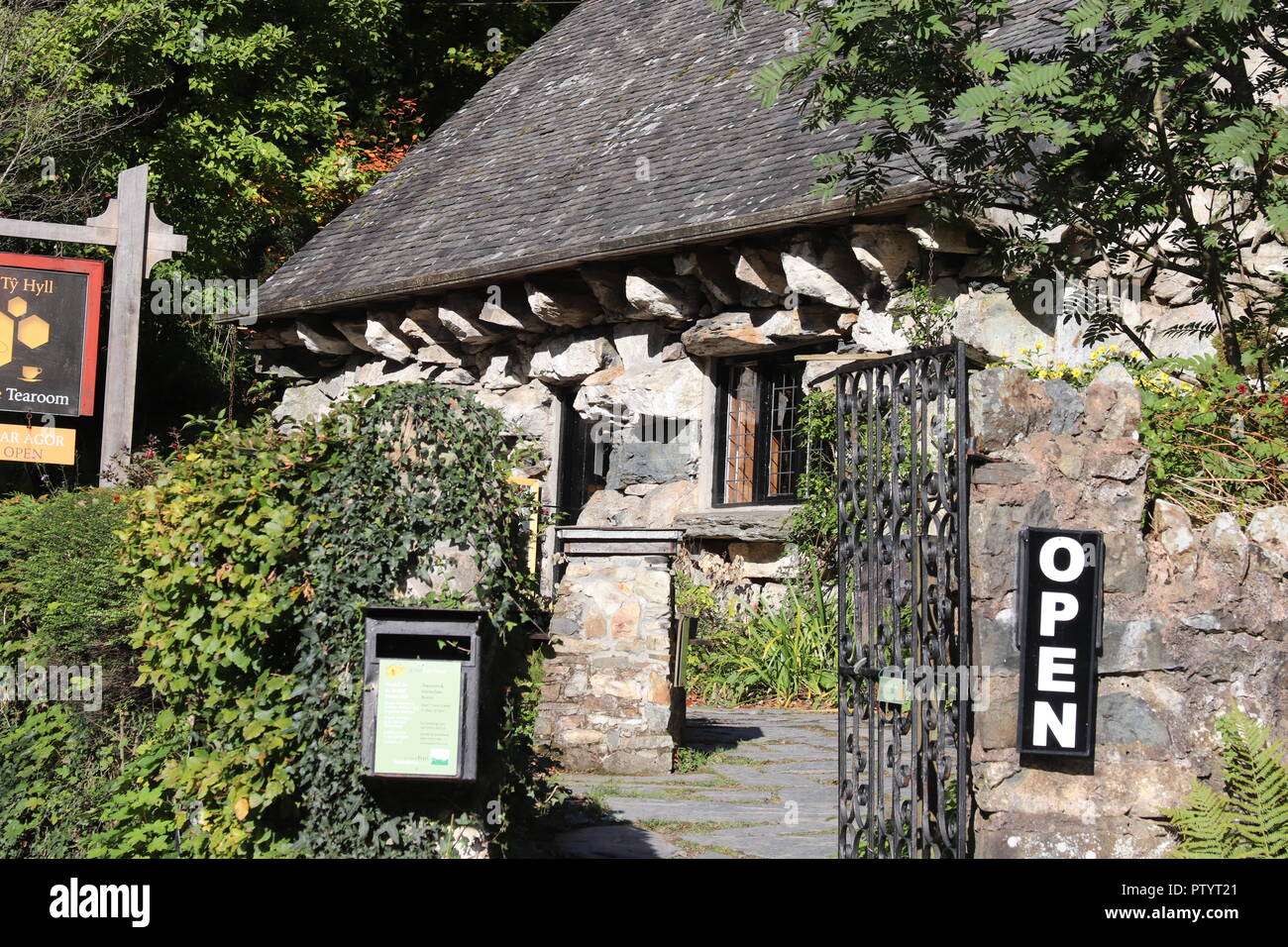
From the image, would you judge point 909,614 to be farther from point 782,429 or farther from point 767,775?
point 782,429

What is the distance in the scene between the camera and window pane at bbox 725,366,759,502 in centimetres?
1059

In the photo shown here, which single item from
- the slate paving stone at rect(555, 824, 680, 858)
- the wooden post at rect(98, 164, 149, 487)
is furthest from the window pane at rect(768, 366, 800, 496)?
the slate paving stone at rect(555, 824, 680, 858)

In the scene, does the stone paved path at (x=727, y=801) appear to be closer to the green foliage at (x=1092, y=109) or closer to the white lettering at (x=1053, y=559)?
the white lettering at (x=1053, y=559)

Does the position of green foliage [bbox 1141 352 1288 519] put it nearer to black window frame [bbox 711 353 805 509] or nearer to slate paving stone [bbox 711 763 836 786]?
slate paving stone [bbox 711 763 836 786]

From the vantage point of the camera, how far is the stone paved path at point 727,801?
512 centimetres

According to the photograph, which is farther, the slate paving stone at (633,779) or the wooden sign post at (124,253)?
the wooden sign post at (124,253)

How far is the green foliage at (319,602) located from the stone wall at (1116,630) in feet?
5.23

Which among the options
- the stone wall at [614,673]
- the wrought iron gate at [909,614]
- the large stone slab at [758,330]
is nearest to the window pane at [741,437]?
the large stone slab at [758,330]

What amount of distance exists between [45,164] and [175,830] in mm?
10672

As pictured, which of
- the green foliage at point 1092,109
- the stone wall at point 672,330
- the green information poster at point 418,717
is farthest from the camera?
the stone wall at point 672,330

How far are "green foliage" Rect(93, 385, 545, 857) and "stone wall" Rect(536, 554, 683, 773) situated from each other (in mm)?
2084

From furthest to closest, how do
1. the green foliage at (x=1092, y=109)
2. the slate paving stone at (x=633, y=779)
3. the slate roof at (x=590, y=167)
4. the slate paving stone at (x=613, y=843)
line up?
the slate roof at (x=590, y=167), the slate paving stone at (x=633, y=779), the green foliage at (x=1092, y=109), the slate paving stone at (x=613, y=843)

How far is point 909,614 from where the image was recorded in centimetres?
457
